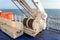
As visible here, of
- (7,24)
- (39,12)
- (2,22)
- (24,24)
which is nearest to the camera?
(39,12)

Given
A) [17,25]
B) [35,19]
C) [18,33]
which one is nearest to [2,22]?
[17,25]

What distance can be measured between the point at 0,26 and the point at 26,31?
1.79m

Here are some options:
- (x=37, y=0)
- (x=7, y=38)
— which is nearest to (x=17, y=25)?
(x=7, y=38)

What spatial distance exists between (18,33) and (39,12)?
1.43m

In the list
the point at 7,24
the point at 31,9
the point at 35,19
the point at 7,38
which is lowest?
the point at 7,38

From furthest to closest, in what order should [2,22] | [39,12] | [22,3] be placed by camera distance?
[2,22]
[39,12]
[22,3]

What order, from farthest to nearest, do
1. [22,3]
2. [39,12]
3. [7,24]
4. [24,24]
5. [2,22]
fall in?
[2,22], [7,24], [24,24], [39,12], [22,3]

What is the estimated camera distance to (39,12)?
548cm

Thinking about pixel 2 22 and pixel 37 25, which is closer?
pixel 37 25

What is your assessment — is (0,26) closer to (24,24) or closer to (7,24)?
(7,24)

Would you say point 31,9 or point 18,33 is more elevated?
point 31,9

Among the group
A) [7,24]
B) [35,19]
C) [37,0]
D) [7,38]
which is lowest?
[7,38]

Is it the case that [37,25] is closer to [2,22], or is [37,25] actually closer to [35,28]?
[35,28]

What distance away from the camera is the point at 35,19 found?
A: 532cm
